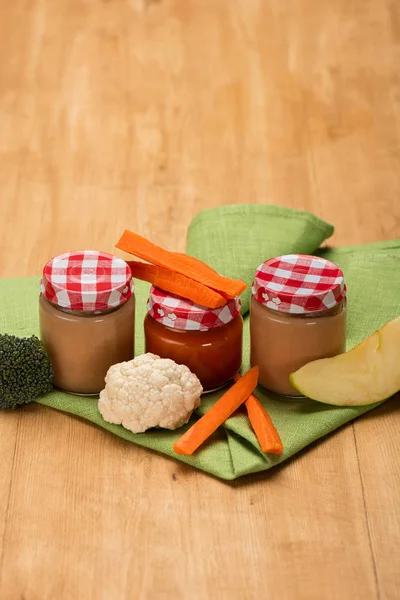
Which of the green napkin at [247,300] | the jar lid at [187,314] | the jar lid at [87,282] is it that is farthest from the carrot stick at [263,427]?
the jar lid at [87,282]

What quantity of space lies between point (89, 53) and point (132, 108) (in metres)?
0.44

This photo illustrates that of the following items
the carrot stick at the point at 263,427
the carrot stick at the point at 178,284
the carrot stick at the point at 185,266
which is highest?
the carrot stick at the point at 185,266

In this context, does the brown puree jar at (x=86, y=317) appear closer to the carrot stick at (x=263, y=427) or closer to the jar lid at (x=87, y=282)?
the jar lid at (x=87, y=282)

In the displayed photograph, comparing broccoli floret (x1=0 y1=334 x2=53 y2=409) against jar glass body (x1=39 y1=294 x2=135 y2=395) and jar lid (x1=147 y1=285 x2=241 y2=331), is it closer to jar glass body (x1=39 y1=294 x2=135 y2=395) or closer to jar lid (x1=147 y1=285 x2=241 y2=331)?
jar glass body (x1=39 y1=294 x2=135 y2=395)

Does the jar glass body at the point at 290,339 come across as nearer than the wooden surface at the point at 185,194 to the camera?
No

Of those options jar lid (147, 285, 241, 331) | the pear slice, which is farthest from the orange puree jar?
the pear slice

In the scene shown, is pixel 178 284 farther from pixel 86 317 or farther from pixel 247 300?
pixel 247 300

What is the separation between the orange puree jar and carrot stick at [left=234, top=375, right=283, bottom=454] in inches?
3.3

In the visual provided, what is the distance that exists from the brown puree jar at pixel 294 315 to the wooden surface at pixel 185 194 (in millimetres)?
145

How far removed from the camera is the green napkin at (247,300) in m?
1.59

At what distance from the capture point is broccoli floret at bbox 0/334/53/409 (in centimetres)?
164

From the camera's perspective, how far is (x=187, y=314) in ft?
5.31

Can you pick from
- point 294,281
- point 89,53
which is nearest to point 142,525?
point 294,281

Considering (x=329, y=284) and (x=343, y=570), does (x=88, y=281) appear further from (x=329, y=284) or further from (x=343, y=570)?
(x=343, y=570)
